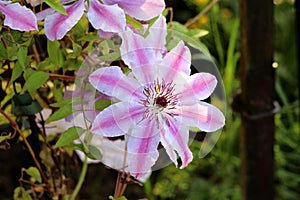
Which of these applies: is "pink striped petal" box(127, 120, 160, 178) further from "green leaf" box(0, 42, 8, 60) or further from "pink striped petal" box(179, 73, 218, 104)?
"green leaf" box(0, 42, 8, 60)

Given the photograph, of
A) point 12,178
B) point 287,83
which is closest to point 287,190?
point 287,83

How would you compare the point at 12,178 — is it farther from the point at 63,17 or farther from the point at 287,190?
the point at 63,17

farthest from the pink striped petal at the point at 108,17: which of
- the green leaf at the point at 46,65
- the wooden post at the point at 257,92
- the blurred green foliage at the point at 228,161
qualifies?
the blurred green foliage at the point at 228,161

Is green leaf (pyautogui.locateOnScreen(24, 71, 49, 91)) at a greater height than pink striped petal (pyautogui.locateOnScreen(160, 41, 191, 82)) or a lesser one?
lesser

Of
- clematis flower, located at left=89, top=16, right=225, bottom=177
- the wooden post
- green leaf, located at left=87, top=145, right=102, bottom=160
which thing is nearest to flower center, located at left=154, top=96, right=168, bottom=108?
clematis flower, located at left=89, top=16, right=225, bottom=177

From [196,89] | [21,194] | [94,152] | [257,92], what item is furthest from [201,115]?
[257,92]
